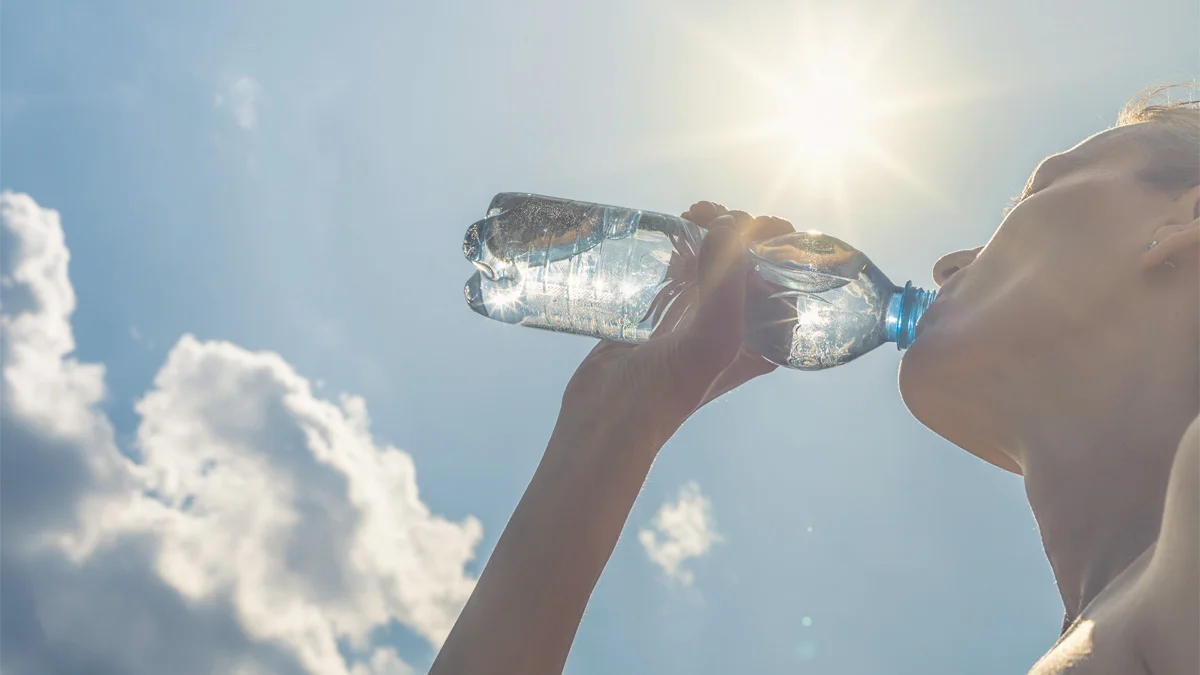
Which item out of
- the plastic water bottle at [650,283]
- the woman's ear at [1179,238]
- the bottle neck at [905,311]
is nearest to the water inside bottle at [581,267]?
the plastic water bottle at [650,283]

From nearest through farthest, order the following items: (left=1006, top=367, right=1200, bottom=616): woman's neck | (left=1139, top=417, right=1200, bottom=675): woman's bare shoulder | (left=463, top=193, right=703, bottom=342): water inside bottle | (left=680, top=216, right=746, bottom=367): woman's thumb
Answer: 1. (left=1139, top=417, right=1200, bottom=675): woman's bare shoulder
2. (left=1006, top=367, right=1200, bottom=616): woman's neck
3. (left=680, top=216, right=746, bottom=367): woman's thumb
4. (left=463, top=193, right=703, bottom=342): water inside bottle

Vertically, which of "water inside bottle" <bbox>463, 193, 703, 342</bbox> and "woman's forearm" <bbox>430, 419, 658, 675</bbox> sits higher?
"water inside bottle" <bbox>463, 193, 703, 342</bbox>

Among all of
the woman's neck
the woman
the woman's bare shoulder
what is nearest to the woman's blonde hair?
the woman

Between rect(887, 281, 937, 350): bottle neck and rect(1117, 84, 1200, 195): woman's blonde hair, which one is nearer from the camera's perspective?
rect(1117, 84, 1200, 195): woman's blonde hair

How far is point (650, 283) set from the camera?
9.84ft

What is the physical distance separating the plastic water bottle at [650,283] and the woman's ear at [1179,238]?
1026 millimetres

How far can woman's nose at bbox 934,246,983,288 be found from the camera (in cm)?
223

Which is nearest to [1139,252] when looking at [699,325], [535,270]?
[699,325]

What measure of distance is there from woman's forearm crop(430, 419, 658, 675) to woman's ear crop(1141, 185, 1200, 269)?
116cm

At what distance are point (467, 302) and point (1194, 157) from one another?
239 centimetres

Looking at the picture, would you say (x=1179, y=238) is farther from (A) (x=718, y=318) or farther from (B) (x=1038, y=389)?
(A) (x=718, y=318)

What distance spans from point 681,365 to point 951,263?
94cm

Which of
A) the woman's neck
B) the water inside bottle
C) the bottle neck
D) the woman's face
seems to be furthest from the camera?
the water inside bottle

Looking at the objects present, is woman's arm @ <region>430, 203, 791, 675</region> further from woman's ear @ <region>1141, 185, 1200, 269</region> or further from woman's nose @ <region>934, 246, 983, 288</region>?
woman's ear @ <region>1141, 185, 1200, 269</region>
